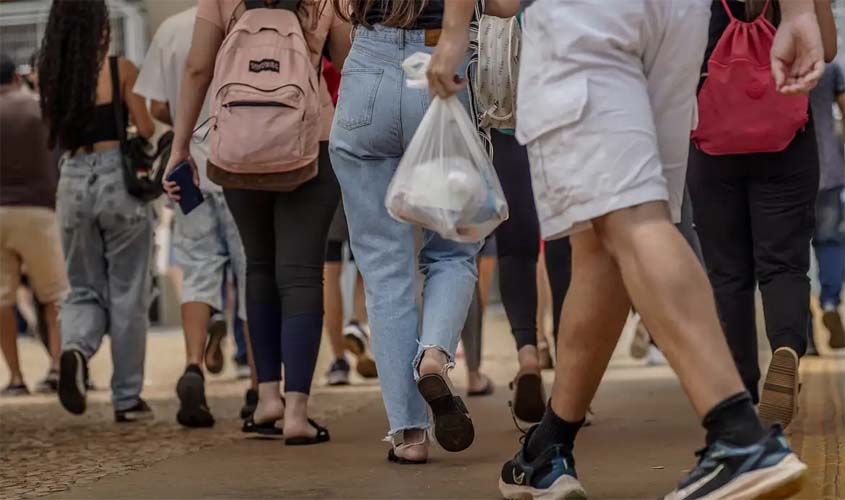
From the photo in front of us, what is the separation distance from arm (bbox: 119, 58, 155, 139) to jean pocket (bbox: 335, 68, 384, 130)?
104 inches

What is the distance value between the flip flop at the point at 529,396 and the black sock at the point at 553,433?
7.00 ft

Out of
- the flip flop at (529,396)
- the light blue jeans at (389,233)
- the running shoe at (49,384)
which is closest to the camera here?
the light blue jeans at (389,233)

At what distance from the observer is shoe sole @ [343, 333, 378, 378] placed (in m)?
9.03

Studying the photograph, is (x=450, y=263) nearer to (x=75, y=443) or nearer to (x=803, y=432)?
(x=803, y=432)

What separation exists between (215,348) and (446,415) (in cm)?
516

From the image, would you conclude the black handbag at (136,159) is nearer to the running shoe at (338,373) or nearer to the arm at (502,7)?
the running shoe at (338,373)

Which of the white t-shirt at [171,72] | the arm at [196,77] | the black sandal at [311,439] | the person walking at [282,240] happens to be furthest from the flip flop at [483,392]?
the arm at [196,77]

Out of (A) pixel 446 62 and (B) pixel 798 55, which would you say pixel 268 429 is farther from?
(B) pixel 798 55

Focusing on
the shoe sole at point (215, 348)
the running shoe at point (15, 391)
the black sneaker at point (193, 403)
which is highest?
the black sneaker at point (193, 403)

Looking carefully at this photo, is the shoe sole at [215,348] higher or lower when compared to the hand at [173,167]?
lower

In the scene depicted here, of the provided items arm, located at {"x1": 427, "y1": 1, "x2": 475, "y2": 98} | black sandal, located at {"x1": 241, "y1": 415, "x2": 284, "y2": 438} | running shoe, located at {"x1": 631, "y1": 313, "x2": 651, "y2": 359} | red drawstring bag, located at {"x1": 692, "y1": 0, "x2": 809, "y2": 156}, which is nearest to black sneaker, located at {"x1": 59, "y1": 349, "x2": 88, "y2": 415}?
black sandal, located at {"x1": 241, "y1": 415, "x2": 284, "y2": 438}

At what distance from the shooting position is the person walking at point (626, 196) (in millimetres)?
3305

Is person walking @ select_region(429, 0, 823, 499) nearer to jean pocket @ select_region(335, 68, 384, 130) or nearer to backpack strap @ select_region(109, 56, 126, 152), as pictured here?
jean pocket @ select_region(335, 68, 384, 130)

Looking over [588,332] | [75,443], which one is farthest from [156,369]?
[588,332]
